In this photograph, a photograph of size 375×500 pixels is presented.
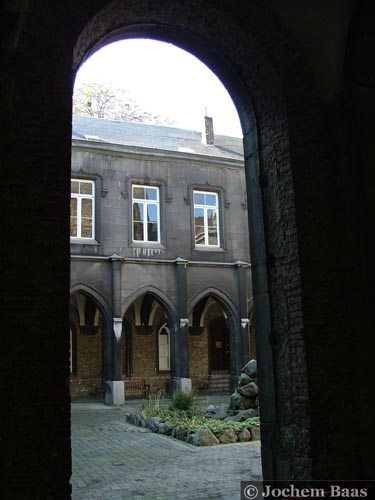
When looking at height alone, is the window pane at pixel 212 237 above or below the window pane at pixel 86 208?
below

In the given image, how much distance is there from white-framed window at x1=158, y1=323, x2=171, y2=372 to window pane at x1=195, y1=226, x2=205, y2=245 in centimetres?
417

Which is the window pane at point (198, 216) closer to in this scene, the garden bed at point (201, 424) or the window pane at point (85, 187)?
the window pane at point (85, 187)

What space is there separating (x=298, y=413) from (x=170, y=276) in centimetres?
1398

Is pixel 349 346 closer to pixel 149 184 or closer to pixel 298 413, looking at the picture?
pixel 298 413

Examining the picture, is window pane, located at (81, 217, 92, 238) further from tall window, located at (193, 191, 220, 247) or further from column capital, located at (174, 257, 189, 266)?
tall window, located at (193, 191, 220, 247)

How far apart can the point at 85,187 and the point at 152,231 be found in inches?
107

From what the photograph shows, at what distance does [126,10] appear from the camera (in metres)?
4.80

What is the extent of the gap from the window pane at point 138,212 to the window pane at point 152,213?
0.85 ft

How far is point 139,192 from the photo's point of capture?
18594mm

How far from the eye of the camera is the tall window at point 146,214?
1836 cm

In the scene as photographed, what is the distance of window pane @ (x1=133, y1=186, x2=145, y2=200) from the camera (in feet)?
60.8

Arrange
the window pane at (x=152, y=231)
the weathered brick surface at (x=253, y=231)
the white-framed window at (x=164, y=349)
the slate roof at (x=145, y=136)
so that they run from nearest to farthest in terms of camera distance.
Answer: the weathered brick surface at (x=253, y=231) < the window pane at (x=152, y=231) < the slate roof at (x=145, y=136) < the white-framed window at (x=164, y=349)

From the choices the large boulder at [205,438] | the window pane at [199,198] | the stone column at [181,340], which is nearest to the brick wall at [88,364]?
the stone column at [181,340]

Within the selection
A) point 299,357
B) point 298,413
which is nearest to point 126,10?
point 299,357
